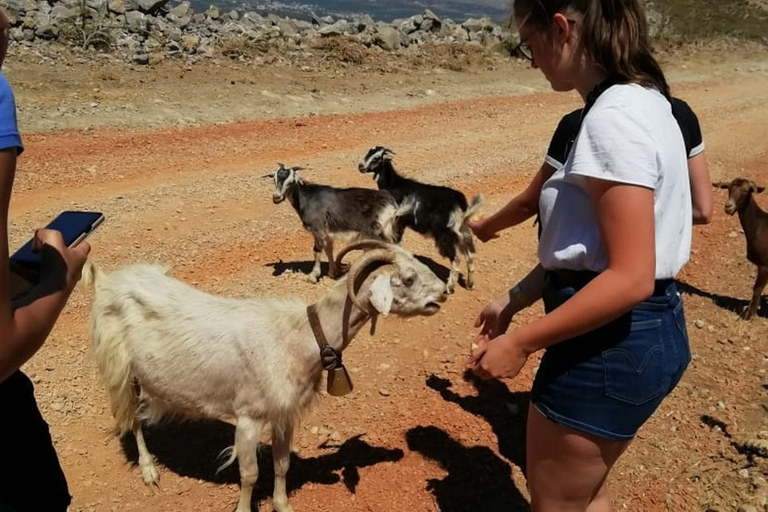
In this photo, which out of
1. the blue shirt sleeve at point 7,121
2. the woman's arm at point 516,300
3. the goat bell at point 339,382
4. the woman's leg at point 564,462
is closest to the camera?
the blue shirt sleeve at point 7,121

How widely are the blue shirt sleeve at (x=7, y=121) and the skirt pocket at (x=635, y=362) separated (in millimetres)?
1665

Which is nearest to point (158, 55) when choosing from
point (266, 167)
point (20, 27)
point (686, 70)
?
point (20, 27)

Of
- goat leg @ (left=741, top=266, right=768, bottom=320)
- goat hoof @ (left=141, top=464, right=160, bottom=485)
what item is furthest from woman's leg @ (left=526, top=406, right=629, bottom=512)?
goat leg @ (left=741, top=266, right=768, bottom=320)

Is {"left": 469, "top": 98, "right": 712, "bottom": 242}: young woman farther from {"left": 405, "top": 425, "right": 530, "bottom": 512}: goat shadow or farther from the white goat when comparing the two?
{"left": 405, "top": 425, "right": 530, "bottom": 512}: goat shadow

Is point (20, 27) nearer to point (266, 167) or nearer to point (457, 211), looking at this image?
point (266, 167)

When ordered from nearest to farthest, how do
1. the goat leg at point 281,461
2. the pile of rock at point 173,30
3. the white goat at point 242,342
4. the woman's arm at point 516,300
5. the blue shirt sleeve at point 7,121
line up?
1. the blue shirt sleeve at point 7,121
2. the woman's arm at point 516,300
3. the white goat at point 242,342
4. the goat leg at point 281,461
5. the pile of rock at point 173,30

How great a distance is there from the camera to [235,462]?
166 inches

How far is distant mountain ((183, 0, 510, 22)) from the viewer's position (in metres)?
36.8

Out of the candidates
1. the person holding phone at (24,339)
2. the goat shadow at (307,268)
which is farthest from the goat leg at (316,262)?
the person holding phone at (24,339)

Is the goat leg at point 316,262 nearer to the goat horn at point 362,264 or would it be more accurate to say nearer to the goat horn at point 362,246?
the goat horn at point 362,246

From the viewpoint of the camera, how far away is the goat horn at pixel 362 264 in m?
3.28

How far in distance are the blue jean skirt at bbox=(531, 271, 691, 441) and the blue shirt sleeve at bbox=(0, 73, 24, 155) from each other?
1.50 m

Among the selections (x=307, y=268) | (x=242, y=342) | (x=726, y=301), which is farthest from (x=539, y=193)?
(x=726, y=301)

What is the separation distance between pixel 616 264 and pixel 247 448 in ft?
8.12
